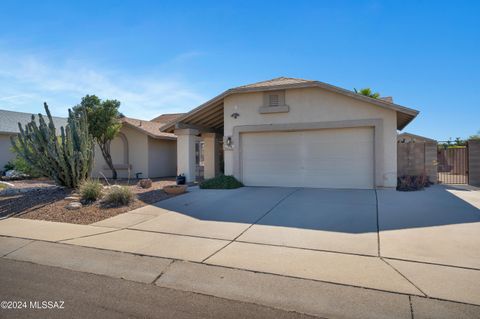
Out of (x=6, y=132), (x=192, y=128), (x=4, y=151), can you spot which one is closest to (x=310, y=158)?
(x=192, y=128)

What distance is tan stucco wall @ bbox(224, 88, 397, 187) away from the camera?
37.5 feet

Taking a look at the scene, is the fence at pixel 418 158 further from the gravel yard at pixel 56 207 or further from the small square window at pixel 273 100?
the gravel yard at pixel 56 207

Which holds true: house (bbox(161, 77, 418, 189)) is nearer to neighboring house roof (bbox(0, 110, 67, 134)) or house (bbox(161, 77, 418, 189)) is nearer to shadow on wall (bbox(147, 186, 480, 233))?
shadow on wall (bbox(147, 186, 480, 233))

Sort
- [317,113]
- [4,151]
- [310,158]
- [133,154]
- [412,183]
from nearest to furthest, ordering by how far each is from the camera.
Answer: [412,183], [317,113], [310,158], [133,154], [4,151]

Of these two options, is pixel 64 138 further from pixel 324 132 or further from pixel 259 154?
pixel 324 132

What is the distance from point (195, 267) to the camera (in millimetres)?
4668

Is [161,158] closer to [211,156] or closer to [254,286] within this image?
[211,156]

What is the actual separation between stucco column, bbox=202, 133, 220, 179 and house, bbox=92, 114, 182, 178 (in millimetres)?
3029

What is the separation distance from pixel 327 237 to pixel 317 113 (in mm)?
7254

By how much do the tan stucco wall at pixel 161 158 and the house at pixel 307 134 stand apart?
5.07 metres

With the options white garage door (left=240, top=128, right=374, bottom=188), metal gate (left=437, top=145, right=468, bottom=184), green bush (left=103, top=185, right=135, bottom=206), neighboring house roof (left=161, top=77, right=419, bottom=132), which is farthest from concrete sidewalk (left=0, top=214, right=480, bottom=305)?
metal gate (left=437, top=145, right=468, bottom=184)

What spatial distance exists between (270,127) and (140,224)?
7.29m

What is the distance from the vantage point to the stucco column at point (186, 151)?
1459 cm

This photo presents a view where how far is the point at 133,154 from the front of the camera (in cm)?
1894
